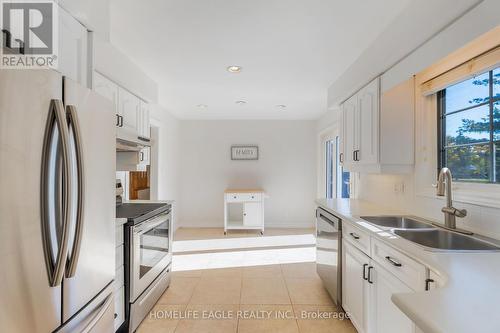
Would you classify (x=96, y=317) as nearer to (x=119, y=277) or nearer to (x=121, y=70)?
(x=119, y=277)

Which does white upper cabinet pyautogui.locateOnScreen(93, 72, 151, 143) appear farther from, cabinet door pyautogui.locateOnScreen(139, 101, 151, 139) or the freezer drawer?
the freezer drawer

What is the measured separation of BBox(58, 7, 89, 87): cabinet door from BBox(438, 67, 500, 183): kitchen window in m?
2.33

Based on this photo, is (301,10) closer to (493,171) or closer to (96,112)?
(96,112)

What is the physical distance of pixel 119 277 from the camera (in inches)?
73.6

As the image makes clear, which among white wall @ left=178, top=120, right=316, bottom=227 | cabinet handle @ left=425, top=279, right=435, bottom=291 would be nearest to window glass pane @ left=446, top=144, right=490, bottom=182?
cabinet handle @ left=425, top=279, right=435, bottom=291

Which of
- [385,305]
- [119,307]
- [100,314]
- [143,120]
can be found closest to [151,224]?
[119,307]

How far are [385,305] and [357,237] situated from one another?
465mm

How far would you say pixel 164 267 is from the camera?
2609 mm

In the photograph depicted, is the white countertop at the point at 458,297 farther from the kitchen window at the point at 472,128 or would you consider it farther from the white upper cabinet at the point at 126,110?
the white upper cabinet at the point at 126,110

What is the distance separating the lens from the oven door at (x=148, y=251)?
1.97 m

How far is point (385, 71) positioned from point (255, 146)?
3553mm

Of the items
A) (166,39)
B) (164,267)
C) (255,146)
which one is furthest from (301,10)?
(255,146)

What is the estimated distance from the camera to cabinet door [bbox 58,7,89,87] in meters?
1.18

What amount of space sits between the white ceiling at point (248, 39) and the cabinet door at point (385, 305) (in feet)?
5.51
